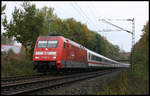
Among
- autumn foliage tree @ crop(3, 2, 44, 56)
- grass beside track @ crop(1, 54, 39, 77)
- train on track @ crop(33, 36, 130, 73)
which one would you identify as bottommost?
grass beside track @ crop(1, 54, 39, 77)

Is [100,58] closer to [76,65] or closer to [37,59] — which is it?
[76,65]

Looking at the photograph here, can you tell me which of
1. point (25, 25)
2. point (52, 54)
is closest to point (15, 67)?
point (25, 25)

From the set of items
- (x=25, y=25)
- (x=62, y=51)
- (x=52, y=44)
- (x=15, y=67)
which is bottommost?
(x=15, y=67)

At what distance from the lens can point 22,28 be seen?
24.8 m

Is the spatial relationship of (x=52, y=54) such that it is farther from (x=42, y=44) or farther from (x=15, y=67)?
(x=15, y=67)

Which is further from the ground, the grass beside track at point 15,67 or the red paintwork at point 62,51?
the red paintwork at point 62,51

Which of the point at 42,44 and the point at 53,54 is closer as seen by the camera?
the point at 53,54

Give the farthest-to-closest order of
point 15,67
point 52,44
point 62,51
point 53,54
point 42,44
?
point 15,67 < point 42,44 < point 52,44 < point 62,51 < point 53,54

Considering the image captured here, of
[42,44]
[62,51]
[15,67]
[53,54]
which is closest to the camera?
[53,54]

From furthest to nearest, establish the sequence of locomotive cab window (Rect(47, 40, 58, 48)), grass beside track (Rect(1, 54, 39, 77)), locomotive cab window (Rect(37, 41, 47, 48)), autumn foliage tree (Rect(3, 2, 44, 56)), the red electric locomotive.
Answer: autumn foliage tree (Rect(3, 2, 44, 56)) < grass beside track (Rect(1, 54, 39, 77)) < locomotive cab window (Rect(37, 41, 47, 48)) < locomotive cab window (Rect(47, 40, 58, 48)) < the red electric locomotive

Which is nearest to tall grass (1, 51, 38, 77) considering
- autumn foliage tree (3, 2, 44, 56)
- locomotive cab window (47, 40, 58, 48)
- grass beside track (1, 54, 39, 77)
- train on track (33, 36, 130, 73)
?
grass beside track (1, 54, 39, 77)

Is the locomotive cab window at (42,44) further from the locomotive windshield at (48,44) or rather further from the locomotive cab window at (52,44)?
the locomotive cab window at (52,44)

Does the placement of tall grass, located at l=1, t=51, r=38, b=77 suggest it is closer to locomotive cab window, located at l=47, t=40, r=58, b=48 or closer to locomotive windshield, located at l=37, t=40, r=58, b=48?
locomotive windshield, located at l=37, t=40, r=58, b=48

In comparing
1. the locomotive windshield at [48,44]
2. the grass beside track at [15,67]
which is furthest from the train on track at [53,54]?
the grass beside track at [15,67]
